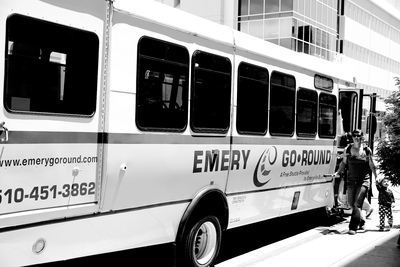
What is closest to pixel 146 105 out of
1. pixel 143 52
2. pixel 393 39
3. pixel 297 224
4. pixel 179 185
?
pixel 143 52

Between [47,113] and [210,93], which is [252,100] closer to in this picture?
[210,93]

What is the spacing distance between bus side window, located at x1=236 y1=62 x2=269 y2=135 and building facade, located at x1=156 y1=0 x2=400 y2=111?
2645 cm

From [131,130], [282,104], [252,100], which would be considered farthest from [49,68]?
[282,104]

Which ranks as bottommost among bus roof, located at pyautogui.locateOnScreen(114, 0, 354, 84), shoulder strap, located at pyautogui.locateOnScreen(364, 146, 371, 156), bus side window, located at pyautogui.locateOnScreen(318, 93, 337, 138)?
shoulder strap, located at pyautogui.locateOnScreen(364, 146, 371, 156)

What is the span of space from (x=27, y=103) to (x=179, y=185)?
7.15 feet

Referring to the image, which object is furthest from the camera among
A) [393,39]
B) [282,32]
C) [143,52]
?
[393,39]

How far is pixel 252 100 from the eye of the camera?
7.43 m

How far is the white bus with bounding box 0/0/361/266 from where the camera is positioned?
14.5 feet

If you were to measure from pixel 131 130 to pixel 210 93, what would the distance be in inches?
60.2

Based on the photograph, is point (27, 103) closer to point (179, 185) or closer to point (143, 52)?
point (143, 52)

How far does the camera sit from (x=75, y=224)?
190 inches

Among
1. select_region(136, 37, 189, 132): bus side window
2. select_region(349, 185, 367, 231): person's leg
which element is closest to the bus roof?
select_region(136, 37, 189, 132): bus side window

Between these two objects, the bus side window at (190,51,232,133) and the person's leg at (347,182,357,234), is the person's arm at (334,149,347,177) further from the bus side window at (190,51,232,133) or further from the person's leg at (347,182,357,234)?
the bus side window at (190,51,232,133)

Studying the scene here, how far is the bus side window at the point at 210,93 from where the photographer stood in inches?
248
